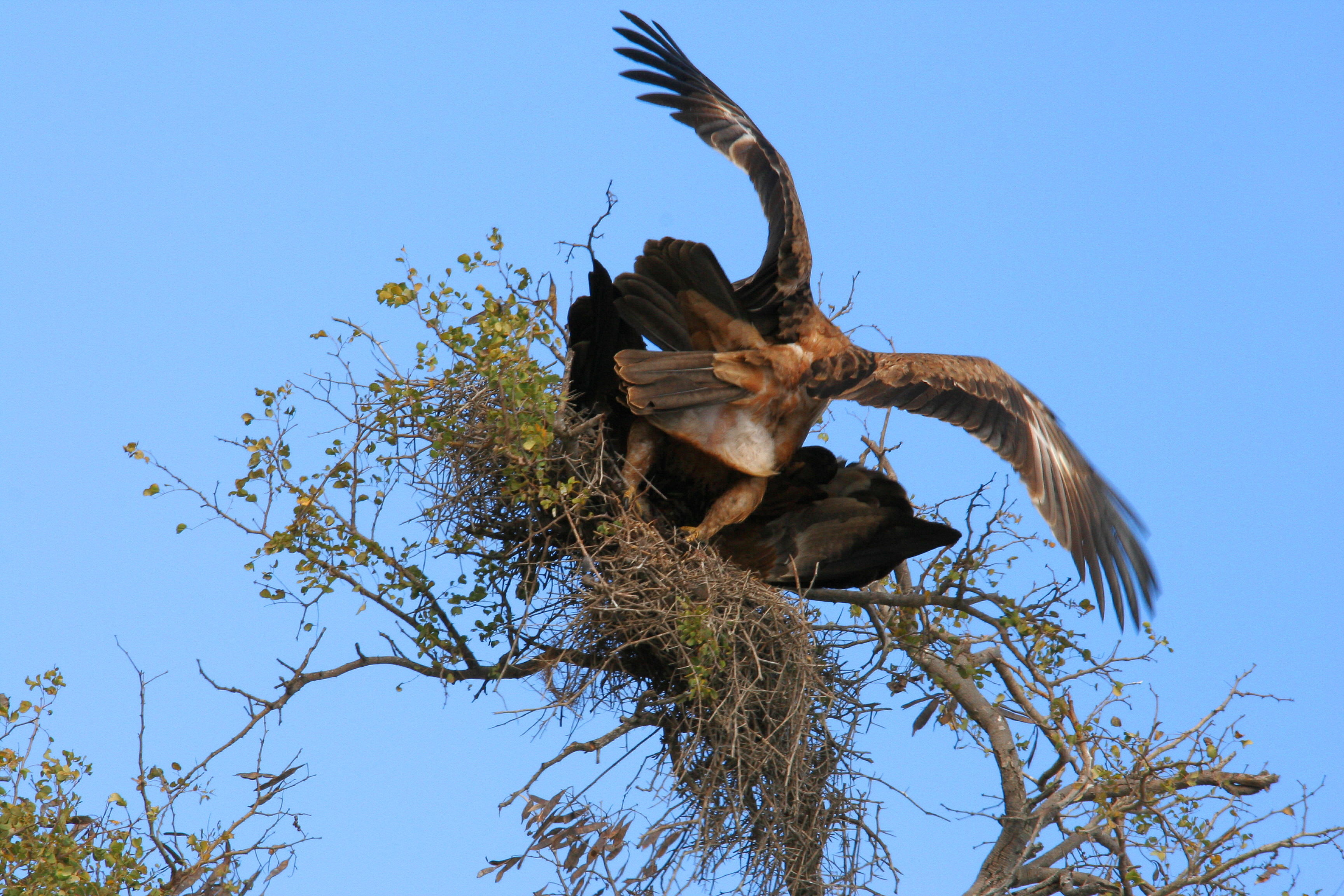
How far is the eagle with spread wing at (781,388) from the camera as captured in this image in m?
4.73

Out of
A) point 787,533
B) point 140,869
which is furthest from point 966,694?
point 140,869

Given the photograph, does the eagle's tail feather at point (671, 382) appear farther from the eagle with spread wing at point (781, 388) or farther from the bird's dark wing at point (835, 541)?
the bird's dark wing at point (835, 541)

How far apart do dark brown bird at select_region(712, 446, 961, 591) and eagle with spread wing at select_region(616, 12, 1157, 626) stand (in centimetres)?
41

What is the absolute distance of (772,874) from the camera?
14.8ft

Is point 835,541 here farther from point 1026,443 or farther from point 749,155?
point 749,155

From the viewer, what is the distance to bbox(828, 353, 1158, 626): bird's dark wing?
191 inches

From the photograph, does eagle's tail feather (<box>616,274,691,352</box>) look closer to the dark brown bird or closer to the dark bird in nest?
the dark bird in nest

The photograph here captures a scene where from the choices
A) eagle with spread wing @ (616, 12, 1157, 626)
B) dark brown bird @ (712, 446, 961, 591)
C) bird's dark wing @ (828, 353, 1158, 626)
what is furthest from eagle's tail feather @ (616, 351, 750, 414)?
dark brown bird @ (712, 446, 961, 591)

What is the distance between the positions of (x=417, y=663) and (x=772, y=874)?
5.17ft

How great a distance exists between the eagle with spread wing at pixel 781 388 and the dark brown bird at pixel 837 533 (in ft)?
1.35

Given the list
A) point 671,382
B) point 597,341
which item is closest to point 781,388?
point 671,382

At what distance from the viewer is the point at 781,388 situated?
16.1 feet

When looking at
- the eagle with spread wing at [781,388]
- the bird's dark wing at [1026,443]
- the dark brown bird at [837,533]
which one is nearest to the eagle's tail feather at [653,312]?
the eagle with spread wing at [781,388]

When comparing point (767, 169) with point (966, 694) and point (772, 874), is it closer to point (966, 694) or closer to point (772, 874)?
point (966, 694)
